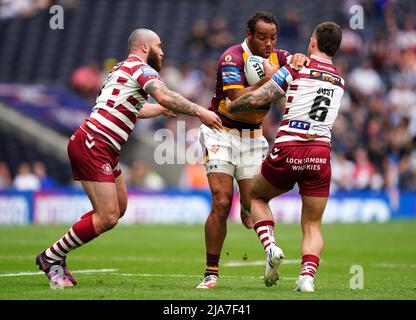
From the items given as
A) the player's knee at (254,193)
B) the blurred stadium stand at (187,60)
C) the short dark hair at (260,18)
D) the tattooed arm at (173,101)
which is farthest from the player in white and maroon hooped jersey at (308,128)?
the blurred stadium stand at (187,60)

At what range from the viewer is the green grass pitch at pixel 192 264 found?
28.6 feet

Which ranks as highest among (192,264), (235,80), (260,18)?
(260,18)

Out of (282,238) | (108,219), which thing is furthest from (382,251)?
(108,219)

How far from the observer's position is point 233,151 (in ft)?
32.4

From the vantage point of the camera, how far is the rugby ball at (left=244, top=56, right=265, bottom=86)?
9516mm

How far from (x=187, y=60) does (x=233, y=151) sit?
20404 mm

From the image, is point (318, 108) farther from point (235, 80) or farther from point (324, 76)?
point (235, 80)

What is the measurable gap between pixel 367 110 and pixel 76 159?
18.7 meters

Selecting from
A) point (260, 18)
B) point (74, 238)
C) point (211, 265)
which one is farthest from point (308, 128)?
point (74, 238)

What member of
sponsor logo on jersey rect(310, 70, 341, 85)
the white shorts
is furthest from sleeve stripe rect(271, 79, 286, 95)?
the white shorts

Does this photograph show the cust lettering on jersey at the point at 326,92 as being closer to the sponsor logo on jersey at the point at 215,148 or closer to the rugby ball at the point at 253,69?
the rugby ball at the point at 253,69

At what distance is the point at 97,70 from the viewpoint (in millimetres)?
28000

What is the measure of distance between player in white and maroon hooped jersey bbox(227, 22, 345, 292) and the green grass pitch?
1.59 ft
